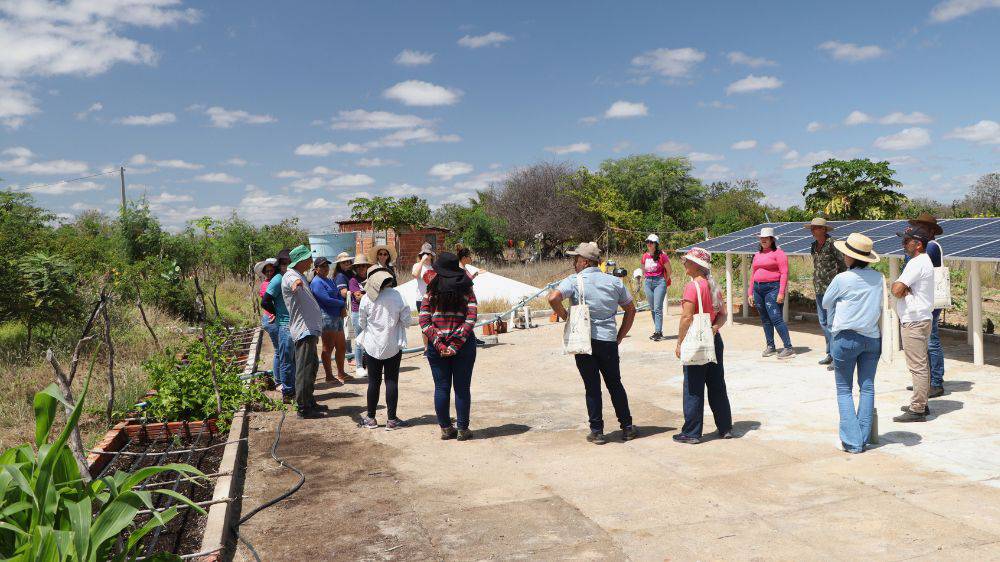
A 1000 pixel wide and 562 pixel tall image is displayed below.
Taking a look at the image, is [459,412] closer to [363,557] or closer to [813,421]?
[363,557]

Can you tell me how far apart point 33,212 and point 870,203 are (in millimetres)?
33377

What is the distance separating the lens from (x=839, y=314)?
18.1 feet

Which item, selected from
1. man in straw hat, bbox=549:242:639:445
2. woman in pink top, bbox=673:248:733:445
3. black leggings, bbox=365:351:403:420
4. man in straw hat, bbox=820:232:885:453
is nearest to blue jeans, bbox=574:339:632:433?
man in straw hat, bbox=549:242:639:445

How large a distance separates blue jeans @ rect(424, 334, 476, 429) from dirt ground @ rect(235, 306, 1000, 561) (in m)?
0.28

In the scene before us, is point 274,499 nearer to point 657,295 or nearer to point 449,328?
point 449,328

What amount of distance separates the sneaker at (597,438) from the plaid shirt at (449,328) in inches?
53.6

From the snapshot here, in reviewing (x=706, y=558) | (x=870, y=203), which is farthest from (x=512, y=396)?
(x=870, y=203)

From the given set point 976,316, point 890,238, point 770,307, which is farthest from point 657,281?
point 976,316

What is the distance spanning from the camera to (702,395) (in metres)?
6.09

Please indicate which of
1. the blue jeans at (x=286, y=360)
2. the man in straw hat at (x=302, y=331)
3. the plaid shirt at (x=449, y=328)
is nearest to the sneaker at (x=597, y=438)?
the plaid shirt at (x=449, y=328)

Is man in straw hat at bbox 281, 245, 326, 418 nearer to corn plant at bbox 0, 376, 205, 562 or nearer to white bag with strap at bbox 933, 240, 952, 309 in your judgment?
corn plant at bbox 0, 376, 205, 562

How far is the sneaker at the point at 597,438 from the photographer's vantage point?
6.29 meters

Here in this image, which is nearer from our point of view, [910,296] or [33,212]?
[910,296]

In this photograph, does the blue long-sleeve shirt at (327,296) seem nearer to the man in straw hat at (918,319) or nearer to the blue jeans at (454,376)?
the blue jeans at (454,376)
